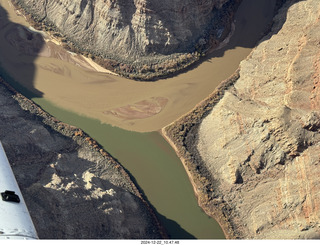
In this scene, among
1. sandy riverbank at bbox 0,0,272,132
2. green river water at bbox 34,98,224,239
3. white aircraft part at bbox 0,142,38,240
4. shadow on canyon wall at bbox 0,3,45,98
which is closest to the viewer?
white aircraft part at bbox 0,142,38,240

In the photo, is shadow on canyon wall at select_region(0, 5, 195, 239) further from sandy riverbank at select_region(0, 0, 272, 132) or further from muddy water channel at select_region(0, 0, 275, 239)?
sandy riverbank at select_region(0, 0, 272, 132)

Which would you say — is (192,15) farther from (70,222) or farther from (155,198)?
(70,222)

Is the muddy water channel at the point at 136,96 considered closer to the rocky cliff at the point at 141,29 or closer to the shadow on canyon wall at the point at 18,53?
the shadow on canyon wall at the point at 18,53

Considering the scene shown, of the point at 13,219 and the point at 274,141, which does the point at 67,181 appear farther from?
the point at 274,141

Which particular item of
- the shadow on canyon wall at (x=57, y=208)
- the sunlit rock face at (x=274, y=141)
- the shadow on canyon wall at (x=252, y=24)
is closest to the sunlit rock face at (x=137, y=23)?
the shadow on canyon wall at (x=252, y=24)

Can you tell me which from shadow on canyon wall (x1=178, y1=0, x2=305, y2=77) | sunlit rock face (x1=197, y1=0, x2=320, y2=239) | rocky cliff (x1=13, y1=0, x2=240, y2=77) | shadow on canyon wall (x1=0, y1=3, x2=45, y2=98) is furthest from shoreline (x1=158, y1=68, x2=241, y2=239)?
shadow on canyon wall (x1=0, y1=3, x2=45, y2=98)

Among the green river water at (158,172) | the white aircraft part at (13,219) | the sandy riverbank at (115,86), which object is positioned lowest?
the green river water at (158,172)

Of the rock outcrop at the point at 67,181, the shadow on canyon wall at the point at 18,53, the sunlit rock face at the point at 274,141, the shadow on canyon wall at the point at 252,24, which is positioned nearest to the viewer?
the rock outcrop at the point at 67,181
